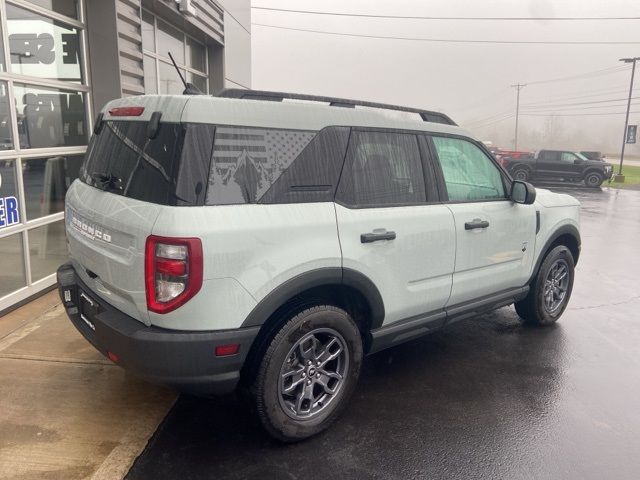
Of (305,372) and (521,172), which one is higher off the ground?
(305,372)

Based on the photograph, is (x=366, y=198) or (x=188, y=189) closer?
(x=188, y=189)

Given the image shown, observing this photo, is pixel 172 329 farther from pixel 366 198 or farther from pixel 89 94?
pixel 89 94

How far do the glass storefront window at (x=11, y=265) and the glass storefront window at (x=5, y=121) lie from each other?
87cm

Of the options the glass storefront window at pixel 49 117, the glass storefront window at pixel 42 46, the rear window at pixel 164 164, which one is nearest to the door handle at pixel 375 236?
the rear window at pixel 164 164

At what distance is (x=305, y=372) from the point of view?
2.90m

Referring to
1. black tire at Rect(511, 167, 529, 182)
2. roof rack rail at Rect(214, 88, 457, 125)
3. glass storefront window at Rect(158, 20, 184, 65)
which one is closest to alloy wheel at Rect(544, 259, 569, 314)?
roof rack rail at Rect(214, 88, 457, 125)

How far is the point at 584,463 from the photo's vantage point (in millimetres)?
2812

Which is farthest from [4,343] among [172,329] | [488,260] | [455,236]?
[488,260]

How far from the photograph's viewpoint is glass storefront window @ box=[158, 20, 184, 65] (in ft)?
→ 28.6

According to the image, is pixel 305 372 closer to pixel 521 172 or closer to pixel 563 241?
pixel 563 241

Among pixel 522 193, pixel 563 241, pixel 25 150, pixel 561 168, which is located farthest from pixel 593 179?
pixel 25 150

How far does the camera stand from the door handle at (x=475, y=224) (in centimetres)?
365

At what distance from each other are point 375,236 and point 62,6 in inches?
194

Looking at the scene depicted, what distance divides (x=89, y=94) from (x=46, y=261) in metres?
2.10
